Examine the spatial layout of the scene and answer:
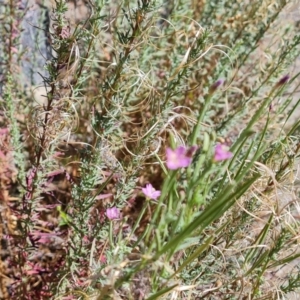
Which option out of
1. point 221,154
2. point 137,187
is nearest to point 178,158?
point 221,154

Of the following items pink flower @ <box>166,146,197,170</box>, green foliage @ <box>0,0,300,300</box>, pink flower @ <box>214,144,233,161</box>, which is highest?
pink flower @ <box>214,144,233,161</box>

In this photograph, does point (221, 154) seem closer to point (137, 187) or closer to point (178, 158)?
point (178, 158)

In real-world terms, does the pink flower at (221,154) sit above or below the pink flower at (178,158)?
above

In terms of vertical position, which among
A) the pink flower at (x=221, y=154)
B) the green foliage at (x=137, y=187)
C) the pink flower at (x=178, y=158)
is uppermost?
the pink flower at (x=221, y=154)

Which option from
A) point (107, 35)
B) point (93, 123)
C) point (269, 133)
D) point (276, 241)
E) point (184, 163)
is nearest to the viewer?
point (184, 163)

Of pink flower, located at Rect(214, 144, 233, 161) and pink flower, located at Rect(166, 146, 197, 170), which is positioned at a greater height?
pink flower, located at Rect(214, 144, 233, 161)

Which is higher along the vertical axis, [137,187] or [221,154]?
[221,154]

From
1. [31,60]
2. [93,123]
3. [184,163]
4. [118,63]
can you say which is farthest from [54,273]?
[31,60]

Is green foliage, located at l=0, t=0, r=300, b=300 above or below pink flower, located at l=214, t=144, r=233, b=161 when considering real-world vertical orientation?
below

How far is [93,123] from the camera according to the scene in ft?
4.40

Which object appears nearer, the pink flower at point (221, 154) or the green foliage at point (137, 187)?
the pink flower at point (221, 154)

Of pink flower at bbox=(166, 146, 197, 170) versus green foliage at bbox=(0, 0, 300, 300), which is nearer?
pink flower at bbox=(166, 146, 197, 170)

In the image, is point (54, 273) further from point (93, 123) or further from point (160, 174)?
point (160, 174)

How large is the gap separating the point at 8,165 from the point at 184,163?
126 cm
